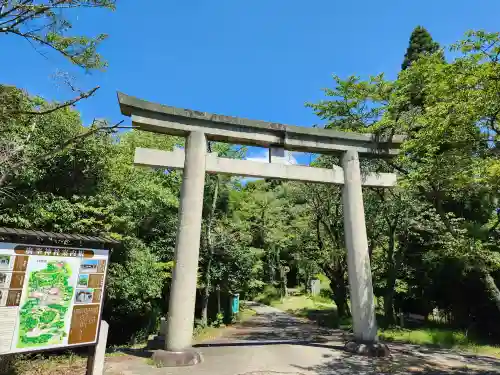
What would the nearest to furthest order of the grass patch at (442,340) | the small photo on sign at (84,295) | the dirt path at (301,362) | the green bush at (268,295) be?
1. the small photo on sign at (84,295)
2. the dirt path at (301,362)
3. the grass patch at (442,340)
4. the green bush at (268,295)

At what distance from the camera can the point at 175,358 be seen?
22.0ft

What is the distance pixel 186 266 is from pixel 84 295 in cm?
232

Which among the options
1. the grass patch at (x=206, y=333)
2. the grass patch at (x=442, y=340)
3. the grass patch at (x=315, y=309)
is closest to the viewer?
the grass patch at (x=442, y=340)

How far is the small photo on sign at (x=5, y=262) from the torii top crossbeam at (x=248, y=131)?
4021 mm

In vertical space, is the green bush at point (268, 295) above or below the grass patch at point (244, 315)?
above

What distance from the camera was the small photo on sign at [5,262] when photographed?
466 cm

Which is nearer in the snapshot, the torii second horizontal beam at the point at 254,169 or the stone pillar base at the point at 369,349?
the torii second horizontal beam at the point at 254,169

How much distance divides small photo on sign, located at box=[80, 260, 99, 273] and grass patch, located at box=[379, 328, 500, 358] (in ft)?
36.5

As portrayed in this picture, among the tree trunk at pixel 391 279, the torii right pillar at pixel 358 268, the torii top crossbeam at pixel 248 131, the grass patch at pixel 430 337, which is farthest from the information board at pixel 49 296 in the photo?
the tree trunk at pixel 391 279

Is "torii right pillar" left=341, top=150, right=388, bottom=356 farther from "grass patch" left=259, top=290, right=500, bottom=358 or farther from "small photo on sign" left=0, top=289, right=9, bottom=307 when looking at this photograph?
"small photo on sign" left=0, top=289, right=9, bottom=307

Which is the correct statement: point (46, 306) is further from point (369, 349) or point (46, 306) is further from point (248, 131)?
point (369, 349)

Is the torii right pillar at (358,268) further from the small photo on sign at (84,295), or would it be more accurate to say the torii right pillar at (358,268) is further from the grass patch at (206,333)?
the small photo on sign at (84,295)

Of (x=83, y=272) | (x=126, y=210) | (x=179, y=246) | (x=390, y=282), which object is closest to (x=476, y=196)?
(x=390, y=282)

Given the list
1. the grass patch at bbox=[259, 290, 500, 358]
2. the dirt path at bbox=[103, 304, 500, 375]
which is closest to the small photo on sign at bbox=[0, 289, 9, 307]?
the dirt path at bbox=[103, 304, 500, 375]
